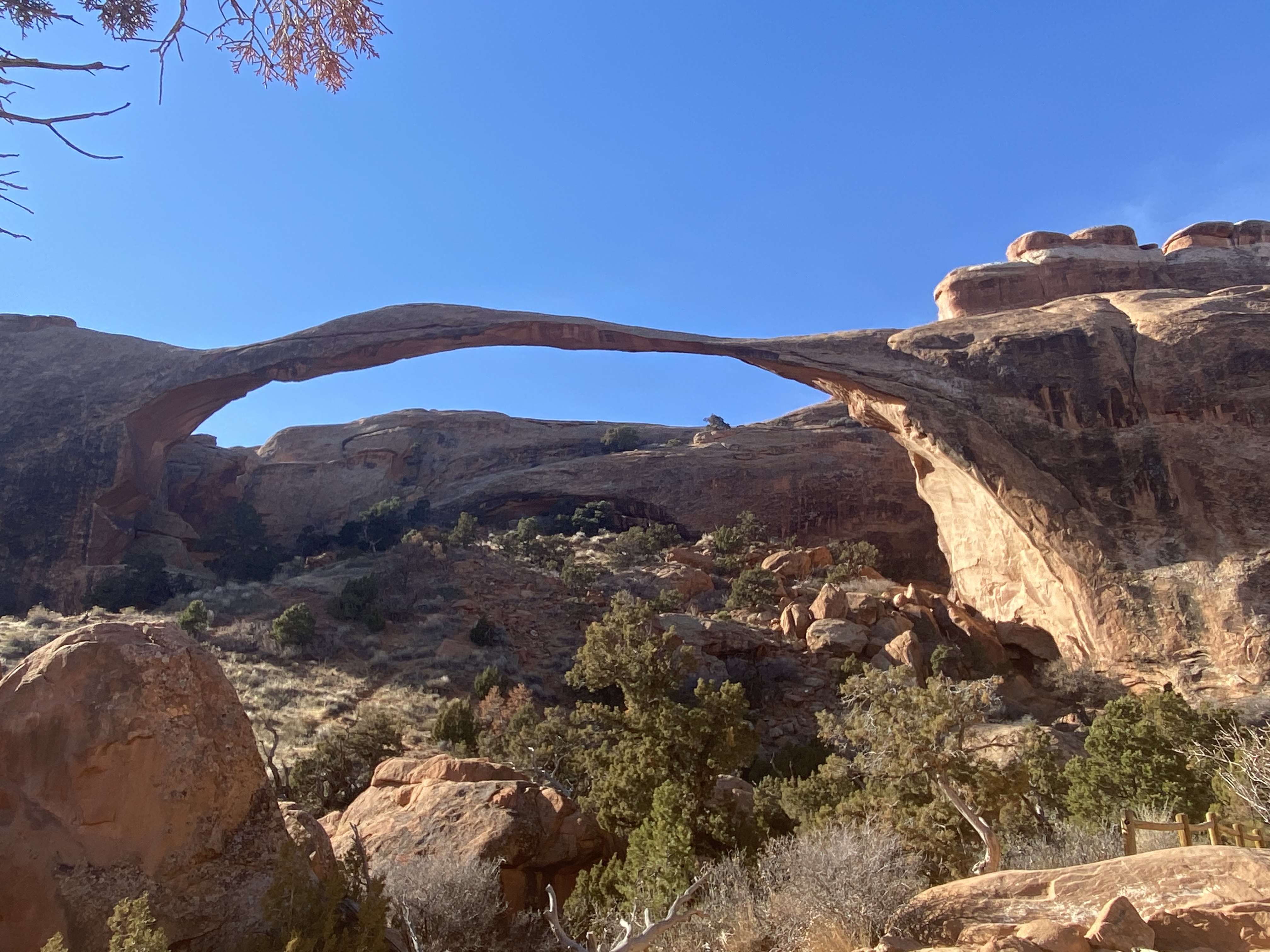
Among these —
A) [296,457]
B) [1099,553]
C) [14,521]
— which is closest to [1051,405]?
[1099,553]

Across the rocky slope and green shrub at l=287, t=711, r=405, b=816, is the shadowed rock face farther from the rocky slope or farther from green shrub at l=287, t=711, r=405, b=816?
green shrub at l=287, t=711, r=405, b=816

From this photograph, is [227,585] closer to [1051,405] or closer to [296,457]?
[296,457]

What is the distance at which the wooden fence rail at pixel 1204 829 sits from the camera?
7.68 meters

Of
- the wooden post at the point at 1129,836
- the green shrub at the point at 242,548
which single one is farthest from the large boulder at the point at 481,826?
the green shrub at the point at 242,548

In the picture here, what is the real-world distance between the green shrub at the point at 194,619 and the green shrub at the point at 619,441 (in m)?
18.8

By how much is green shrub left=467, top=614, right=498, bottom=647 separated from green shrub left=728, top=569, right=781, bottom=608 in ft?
19.3

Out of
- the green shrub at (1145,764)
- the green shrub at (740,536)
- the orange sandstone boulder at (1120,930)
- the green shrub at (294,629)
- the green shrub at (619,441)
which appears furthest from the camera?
the green shrub at (619,441)

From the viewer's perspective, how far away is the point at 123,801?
4809mm

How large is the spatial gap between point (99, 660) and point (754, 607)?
1708 cm

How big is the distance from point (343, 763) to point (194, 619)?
295 inches

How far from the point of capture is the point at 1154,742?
10.7 metres

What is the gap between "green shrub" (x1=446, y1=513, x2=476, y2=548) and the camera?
82.3 feet

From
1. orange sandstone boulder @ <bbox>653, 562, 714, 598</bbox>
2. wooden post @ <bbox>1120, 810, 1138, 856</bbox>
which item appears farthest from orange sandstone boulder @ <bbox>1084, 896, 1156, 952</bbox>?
orange sandstone boulder @ <bbox>653, 562, 714, 598</bbox>

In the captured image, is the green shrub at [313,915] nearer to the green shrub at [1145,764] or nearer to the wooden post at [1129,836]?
the wooden post at [1129,836]
